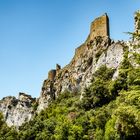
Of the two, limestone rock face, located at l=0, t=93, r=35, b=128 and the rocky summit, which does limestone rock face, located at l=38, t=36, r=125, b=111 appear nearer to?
the rocky summit

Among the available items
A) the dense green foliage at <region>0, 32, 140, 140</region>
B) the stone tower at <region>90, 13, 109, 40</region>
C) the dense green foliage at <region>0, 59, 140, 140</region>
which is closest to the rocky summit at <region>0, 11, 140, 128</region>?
the stone tower at <region>90, 13, 109, 40</region>

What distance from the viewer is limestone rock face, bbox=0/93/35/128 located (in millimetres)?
123012

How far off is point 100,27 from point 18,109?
44.5m

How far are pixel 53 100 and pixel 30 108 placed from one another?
60.3 feet

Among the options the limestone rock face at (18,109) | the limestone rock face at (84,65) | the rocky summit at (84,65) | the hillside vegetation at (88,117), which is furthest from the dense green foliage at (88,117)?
the limestone rock face at (18,109)

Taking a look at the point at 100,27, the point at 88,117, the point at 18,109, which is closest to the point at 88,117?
the point at 88,117

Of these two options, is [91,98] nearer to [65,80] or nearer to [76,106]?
[76,106]

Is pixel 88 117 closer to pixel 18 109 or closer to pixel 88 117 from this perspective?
pixel 88 117

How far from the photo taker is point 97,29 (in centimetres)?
10488

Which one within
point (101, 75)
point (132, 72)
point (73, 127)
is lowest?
point (132, 72)

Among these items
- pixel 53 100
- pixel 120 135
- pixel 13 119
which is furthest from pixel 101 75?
pixel 13 119

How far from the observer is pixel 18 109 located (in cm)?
12962

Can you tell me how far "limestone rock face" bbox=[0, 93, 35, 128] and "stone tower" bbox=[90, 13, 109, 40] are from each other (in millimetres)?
32824

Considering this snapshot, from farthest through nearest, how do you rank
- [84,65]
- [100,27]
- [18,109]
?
1. [18,109]
2. [100,27]
3. [84,65]
